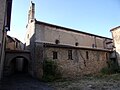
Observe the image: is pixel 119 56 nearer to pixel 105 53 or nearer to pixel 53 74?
pixel 105 53

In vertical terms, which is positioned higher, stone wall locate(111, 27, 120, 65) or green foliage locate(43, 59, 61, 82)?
stone wall locate(111, 27, 120, 65)

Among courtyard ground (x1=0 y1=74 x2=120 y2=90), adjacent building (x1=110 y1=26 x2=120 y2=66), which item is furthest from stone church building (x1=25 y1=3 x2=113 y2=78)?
courtyard ground (x1=0 y1=74 x2=120 y2=90)

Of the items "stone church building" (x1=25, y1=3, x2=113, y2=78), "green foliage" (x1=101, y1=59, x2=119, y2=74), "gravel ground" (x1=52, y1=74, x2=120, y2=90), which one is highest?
"stone church building" (x1=25, y1=3, x2=113, y2=78)

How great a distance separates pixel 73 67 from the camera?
2002 centimetres

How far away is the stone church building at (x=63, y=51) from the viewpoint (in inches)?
735

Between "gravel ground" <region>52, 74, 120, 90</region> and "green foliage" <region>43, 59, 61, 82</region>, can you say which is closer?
"gravel ground" <region>52, 74, 120, 90</region>

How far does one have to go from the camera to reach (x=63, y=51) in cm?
1952

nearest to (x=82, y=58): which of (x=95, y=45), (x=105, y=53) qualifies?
(x=105, y=53)

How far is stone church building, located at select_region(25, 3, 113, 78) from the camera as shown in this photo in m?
18.7

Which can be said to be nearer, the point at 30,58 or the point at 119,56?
the point at 30,58

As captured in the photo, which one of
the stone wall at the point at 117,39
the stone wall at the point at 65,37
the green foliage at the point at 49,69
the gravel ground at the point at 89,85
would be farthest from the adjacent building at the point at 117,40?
the green foliage at the point at 49,69

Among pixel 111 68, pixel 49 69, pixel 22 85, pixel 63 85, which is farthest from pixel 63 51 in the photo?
pixel 111 68

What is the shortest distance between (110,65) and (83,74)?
6015 mm

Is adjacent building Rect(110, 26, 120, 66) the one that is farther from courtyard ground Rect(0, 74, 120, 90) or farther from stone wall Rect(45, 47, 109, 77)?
courtyard ground Rect(0, 74, 120, 90)
